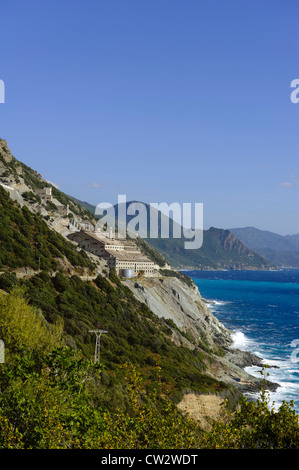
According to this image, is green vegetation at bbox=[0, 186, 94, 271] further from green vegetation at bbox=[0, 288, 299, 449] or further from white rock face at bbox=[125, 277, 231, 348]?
green vegetation at bbox=[0, 288, 299, 449]

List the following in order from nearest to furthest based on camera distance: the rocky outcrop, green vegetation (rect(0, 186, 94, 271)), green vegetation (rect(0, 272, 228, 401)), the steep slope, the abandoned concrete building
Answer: green vegetation (rect(0, 272, 228, 401)), green vegetation (rect(0, 186, 94, 271)), the rocky outcrop, the steep slope, the abandoned concrete building

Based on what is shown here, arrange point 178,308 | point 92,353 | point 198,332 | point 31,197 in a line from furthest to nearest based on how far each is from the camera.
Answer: point 31,197, point 178,308, point 198,332, point 92,353

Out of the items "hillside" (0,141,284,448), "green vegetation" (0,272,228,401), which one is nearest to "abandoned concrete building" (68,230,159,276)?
"hillside" (0,141,284,448)

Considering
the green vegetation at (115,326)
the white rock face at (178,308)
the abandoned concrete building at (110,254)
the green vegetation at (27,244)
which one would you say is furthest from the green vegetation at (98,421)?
the abandoned concrete building at (110,254)

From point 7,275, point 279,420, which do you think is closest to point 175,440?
point 279,420

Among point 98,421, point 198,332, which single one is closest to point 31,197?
point 198,332

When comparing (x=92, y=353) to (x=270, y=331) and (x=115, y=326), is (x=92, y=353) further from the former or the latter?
(x=270, y=331)

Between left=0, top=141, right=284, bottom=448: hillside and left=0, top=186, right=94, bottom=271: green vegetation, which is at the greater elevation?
left=0, top=186, right=94, bottom=271: green vegetation

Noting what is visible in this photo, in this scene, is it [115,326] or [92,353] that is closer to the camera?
[92,353]

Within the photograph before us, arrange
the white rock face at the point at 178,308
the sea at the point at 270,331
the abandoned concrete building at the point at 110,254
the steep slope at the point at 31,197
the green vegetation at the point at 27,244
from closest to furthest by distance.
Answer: the green vegetation at the point at 27,244, the sea at the point at 270,331, the white rock face at the point at 178,308, the steep slope at the point at 31,197, the abandoned concrete building at the point at 110,254

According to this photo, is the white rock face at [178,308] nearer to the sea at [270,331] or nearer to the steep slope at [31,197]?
the sea at [270,331]

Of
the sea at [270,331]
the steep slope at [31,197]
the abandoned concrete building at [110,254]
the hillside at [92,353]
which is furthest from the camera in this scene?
the abandoned concrete building at [110,254]

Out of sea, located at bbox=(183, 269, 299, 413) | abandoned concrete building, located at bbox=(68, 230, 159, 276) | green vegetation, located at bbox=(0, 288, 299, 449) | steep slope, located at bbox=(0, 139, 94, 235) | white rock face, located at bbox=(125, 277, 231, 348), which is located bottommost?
A: sea, located at bbox=(183, 269, 299, 413)

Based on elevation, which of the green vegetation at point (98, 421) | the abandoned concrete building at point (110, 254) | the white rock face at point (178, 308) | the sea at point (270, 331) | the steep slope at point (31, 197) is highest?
the steep slope at point (31, 197)
